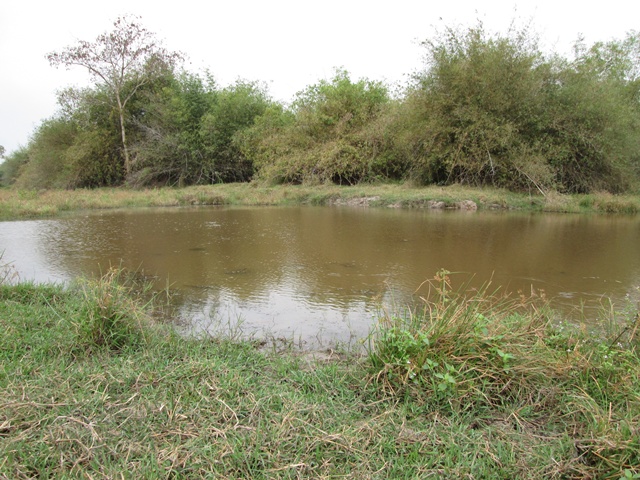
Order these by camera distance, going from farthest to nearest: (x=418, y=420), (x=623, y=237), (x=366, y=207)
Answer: (x=366, y=207) < (x=623, y=237) < (x=418, y=420)

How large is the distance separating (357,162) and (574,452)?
16.8m

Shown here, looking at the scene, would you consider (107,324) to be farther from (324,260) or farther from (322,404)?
(324,260)

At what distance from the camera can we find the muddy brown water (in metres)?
4.29

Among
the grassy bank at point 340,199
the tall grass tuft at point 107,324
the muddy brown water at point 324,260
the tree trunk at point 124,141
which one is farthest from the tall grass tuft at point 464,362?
the tree trunk at point 124,141

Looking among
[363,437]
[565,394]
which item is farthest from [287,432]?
[565,394]

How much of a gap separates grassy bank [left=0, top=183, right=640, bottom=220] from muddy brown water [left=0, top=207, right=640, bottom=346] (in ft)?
5.41

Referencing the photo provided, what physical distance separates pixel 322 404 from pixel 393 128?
16.6 metres

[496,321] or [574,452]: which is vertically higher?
[496,321]

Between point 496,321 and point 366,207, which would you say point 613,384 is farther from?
point 366,207

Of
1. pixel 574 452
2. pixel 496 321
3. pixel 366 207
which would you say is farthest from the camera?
pixel 366 207

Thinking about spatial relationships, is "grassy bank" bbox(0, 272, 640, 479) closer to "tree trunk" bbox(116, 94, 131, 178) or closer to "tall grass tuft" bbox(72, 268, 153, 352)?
"tall grass tuft" bbox(72, 268, 153, 352)

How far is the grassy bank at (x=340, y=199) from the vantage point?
1259 centimetres

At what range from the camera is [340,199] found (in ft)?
51.9

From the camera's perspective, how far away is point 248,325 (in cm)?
389
